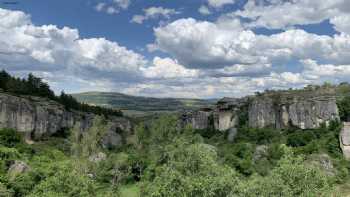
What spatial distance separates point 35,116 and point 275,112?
72.9 m

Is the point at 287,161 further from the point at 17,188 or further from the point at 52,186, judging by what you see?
the point at 17,188

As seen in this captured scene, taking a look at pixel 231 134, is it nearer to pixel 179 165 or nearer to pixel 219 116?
pixel 219 116

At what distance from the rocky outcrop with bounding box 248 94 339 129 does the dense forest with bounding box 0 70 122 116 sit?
185 ft

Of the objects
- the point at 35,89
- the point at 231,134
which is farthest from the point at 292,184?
the point at 35,89

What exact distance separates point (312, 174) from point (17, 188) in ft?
141

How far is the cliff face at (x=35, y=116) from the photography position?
327 ft

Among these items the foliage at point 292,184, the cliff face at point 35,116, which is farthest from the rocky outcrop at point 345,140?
the cliff face at point 35,116

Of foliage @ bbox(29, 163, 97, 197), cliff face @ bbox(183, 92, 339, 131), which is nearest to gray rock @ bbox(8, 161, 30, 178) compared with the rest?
foliage @ bbox(29, 163, 97, 197)

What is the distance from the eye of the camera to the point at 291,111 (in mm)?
116250

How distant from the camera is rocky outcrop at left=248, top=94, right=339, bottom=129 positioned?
363 feet

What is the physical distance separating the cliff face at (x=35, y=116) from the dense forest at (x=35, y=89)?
20.4ft

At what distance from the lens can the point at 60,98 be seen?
443 ft

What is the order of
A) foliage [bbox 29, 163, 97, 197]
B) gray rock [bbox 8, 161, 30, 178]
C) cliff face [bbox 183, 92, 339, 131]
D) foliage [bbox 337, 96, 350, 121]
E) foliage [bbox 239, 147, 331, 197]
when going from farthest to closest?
foliage [bbox 337, 96, 350, 121], cliff face [bbox 183, 92, 339, 131], gray rock [bbox 8, 161, 30, 178], foliage [bbox 29, 163, 97, 197], foliage [bbox 239, 147, 331, 197]

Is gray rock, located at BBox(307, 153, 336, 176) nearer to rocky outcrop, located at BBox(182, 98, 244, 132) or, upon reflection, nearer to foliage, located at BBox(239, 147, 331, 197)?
rocky outcrop, located at BBox(182, 98, 244, 132)
